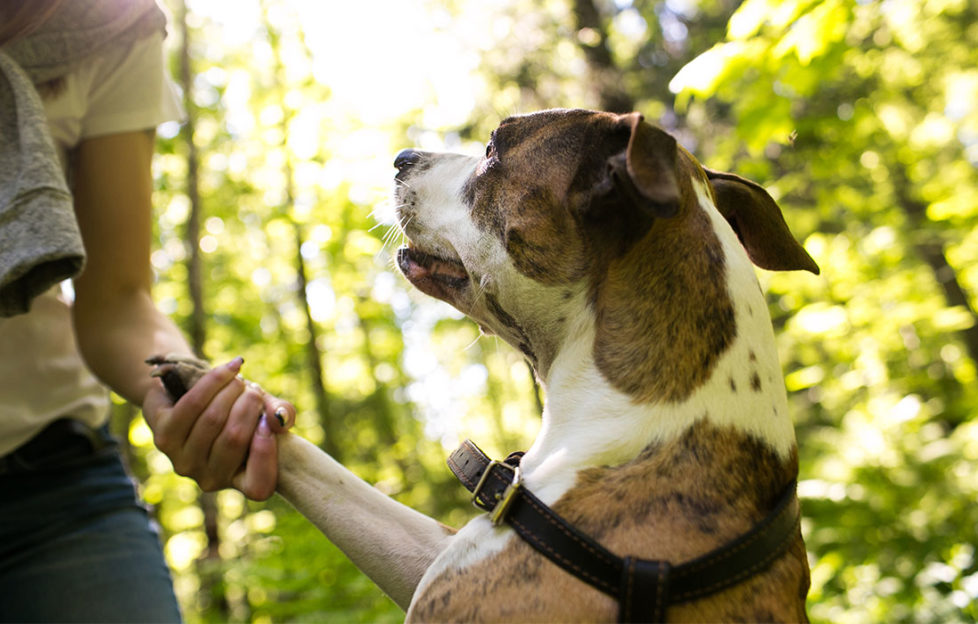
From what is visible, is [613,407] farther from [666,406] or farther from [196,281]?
[196,281]

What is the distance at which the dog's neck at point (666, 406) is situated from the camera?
74.5 inches

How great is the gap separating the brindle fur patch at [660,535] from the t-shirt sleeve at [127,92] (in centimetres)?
192

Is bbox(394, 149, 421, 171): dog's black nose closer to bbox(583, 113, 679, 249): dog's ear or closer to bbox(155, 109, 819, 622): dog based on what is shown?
bbox(155, 109, 819, 622): dog

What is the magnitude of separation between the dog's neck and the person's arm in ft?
2.86

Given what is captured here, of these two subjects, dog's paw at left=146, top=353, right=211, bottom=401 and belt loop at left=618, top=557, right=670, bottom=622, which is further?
dog's paw at left=146, top=353, right=211, bottom=401

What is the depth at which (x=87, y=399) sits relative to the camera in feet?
8.56

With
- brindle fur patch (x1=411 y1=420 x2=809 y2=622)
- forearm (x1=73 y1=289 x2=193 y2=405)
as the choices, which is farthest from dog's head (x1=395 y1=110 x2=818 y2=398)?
forearm (x1=73 y1=289 x2=193 y2=405)

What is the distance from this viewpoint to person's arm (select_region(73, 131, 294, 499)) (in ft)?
7.76

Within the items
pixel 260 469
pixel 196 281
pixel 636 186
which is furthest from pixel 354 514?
pixel 196 281

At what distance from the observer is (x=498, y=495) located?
6.42 feet

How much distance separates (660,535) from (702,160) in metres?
8.52

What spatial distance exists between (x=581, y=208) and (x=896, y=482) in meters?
5.34

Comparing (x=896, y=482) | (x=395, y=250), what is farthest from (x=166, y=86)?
(x=896, y=482)

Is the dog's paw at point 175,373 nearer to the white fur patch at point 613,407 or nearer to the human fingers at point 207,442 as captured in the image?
the human fingers at point 207,442
